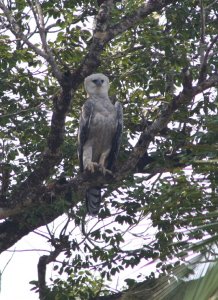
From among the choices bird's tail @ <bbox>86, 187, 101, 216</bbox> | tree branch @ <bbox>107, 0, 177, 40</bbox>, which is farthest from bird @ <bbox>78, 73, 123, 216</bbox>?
tree branch @ <bbox>107, 0, 177, 40</bbox>

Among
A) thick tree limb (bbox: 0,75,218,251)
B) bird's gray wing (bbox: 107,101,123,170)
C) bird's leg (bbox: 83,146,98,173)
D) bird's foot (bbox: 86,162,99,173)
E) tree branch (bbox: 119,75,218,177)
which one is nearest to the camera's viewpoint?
tree branch (bbox: 119,75,218,177)

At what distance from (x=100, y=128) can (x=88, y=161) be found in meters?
0.68

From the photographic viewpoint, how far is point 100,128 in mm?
8414

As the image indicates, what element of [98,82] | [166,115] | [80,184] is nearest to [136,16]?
[166,115]

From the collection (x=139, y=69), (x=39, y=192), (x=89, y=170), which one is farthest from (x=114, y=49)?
(x=39, y=192)

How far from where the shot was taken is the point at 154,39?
26.0ft

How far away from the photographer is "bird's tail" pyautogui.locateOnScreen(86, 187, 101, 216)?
7.73 metres

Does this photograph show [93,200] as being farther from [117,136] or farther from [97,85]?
[97,85]

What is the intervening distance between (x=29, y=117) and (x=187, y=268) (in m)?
6.57

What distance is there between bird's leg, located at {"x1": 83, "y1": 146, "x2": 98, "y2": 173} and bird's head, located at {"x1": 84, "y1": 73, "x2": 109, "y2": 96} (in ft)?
2.65

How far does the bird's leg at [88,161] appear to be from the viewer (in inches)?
299

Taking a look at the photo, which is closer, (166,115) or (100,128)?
(166,115)

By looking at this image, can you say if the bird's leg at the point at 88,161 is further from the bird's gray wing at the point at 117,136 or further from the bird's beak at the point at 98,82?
the bird's beak at the point at 98,82

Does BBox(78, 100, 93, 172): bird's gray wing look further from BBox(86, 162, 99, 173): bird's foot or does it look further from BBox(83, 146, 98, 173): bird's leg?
BBox(86, 162, 99, 173): bird's foot
